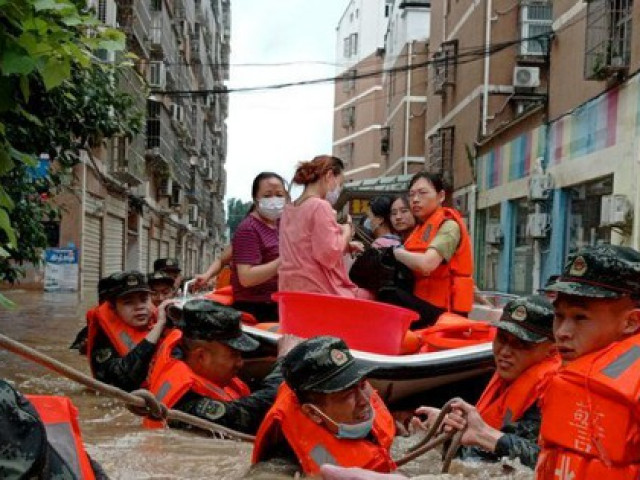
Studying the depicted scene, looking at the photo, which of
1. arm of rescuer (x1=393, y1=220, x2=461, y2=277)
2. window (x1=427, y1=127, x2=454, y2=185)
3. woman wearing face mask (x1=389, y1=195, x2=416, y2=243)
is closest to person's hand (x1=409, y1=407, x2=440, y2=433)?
arm of rescuer (x1=393, y1=220, x2=461, y2=277)

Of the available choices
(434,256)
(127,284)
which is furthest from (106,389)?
(127,284)

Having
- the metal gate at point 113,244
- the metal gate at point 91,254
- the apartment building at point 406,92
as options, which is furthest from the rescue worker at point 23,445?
the apartment building at point 406,92

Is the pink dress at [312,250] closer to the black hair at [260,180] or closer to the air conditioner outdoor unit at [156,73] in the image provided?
the black hair at [260,180]

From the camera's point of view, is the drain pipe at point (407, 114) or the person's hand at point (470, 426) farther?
the drain pipe at point (407, 114)

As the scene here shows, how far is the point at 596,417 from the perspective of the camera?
2453 mm

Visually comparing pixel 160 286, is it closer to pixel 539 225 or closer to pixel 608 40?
pixel 608 40

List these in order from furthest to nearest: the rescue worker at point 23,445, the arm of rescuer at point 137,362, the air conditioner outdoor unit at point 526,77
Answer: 1. the air conditioner outdoor unit at point 526,77
2. the arm of rescuer at point 137,362
3. the rescue worker at point 23,445

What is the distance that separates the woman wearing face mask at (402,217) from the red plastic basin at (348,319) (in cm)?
115

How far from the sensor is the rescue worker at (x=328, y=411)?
315cm

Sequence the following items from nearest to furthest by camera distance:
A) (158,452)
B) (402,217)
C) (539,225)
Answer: (158,452) → (402,217) → (539,225)

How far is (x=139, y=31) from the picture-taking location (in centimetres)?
2661

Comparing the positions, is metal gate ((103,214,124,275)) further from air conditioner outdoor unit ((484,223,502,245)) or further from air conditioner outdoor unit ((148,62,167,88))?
→ air conditioner outdoor unit ((484,223,502,245))

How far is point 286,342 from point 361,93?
155 feet

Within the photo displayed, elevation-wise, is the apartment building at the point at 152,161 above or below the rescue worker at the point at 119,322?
above
